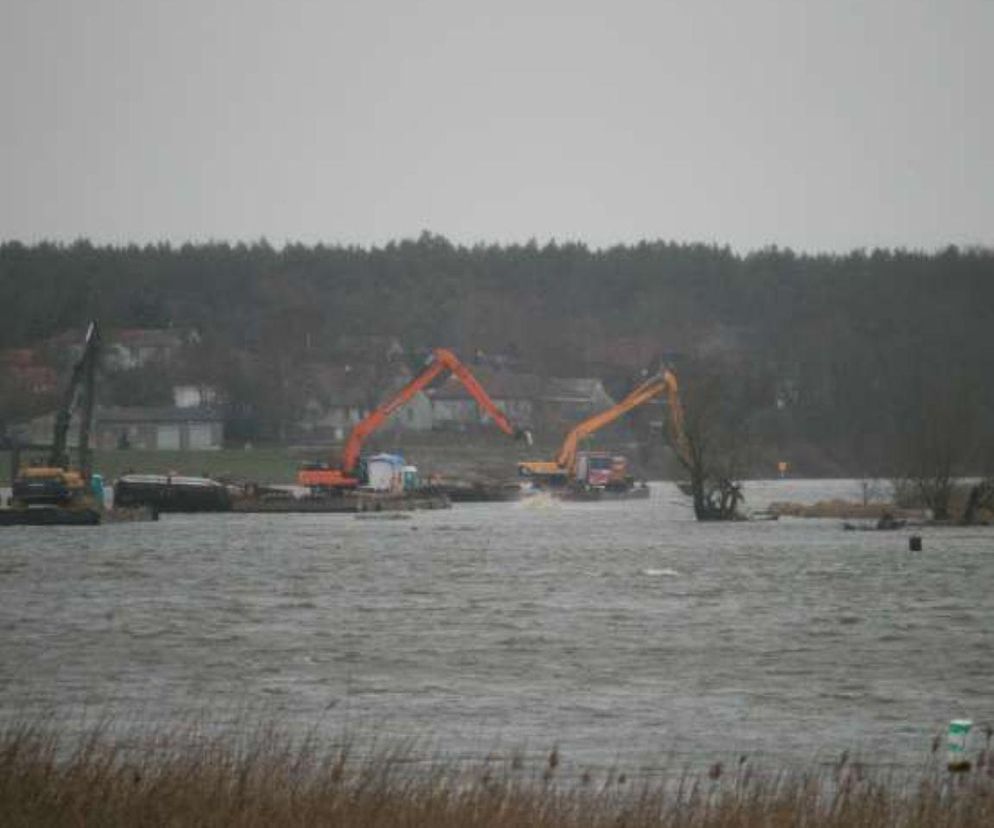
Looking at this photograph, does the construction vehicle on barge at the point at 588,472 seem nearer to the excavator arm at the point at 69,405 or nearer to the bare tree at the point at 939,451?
the excavator arm at the point at 69,405

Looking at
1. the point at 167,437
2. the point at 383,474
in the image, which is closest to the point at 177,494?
the point at 383,474

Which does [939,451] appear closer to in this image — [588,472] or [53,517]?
[53,517]

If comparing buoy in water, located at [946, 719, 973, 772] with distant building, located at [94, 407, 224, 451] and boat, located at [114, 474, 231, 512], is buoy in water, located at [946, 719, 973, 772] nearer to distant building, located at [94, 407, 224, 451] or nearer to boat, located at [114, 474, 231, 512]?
boat, located at [114, 474, 231, 512]

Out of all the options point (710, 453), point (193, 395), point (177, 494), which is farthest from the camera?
point (193, 395)

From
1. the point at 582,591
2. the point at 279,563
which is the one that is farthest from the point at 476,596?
the point at 279,563

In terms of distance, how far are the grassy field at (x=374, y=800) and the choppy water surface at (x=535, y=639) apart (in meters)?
5.59

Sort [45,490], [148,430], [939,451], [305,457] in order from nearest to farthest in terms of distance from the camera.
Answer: [939,451]
[45,490]
[305,457]
[148,430]

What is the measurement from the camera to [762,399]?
198m

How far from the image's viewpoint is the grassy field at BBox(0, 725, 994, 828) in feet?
74.3

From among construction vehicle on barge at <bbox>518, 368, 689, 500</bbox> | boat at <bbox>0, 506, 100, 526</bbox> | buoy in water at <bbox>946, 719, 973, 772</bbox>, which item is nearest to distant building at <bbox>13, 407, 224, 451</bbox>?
construction vehicle on barge at <bbox>518, 368, 689, 500</bbox>

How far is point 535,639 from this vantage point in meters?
46.7

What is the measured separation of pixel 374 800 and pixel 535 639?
920 inches

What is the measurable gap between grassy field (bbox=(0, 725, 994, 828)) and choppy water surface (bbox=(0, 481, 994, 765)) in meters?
5.59

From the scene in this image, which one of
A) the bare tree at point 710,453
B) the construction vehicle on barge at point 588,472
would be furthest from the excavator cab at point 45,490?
the construction vehicle on barge at point 588,472
